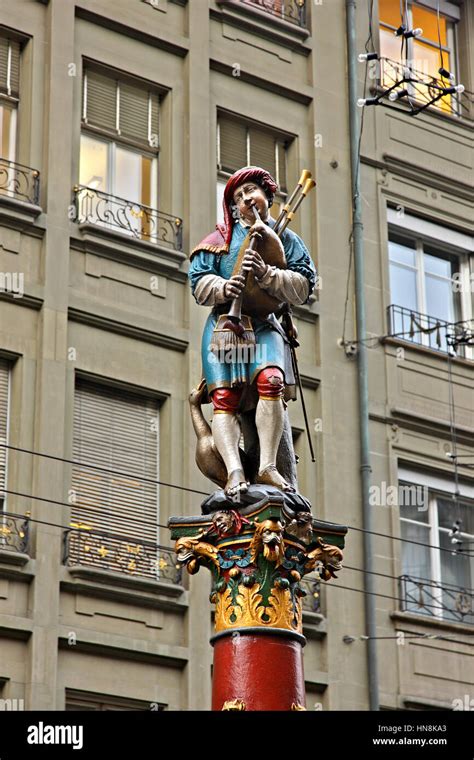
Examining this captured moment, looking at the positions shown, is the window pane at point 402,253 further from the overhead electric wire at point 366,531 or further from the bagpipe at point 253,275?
the bagpipe at point 253,275

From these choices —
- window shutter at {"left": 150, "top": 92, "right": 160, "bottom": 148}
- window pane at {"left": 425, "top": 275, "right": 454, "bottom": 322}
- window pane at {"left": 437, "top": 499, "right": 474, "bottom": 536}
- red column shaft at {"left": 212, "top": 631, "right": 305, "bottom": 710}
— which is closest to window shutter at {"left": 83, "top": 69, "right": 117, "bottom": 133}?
window shutter at {"left": 150, "top": 92, "right": 160, "bottom": 148}

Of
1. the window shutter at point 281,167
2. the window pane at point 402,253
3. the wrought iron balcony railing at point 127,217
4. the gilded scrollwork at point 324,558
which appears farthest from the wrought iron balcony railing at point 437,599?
the gilded scrollwork at point 324,558

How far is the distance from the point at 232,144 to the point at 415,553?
7.25 metres

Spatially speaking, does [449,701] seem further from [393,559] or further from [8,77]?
[8,77]

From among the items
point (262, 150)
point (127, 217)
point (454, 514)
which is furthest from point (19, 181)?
point (454, 514)

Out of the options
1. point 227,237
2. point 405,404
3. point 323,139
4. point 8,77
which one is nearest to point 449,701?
point 405,404

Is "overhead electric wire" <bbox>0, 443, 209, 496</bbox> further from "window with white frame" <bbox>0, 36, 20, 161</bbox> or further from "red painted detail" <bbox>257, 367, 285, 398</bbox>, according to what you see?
"red painted detail" <bbox>257, 367, 285, 398</bbox>

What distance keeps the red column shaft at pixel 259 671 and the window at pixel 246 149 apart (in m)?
16.6

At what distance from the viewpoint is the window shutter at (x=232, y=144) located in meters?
26.7

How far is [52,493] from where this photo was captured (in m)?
22.0

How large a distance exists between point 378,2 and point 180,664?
43.7 feet

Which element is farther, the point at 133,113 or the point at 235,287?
the point at 133,113

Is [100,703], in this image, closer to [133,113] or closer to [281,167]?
[133,113]

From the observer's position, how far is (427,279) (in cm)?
2922
